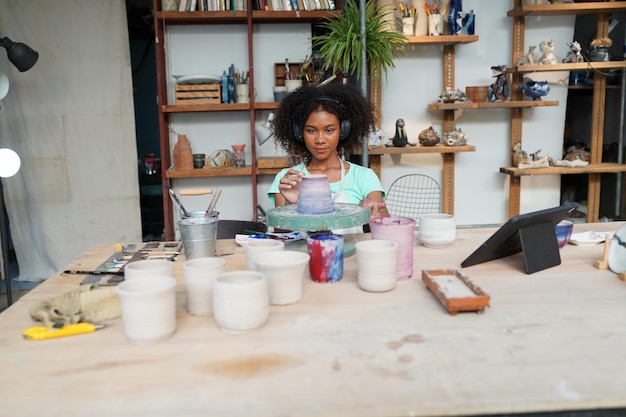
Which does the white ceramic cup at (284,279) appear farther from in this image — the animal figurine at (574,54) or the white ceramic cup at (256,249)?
the animal figurine at (574,54)

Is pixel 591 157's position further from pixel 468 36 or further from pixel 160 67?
pixel 160 67

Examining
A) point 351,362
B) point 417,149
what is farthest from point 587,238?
point 417,149

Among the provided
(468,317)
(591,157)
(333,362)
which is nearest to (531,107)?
(591,157)

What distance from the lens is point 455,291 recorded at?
1150mm

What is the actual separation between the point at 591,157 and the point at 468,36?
4.48 ft

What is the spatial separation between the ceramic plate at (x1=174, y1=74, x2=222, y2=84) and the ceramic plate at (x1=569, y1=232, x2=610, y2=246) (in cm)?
267

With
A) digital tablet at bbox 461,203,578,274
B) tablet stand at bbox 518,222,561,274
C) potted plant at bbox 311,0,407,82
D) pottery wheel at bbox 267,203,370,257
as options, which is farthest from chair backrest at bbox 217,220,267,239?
potted plant at bbox 311,0,407,82

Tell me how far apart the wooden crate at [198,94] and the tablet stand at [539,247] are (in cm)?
271

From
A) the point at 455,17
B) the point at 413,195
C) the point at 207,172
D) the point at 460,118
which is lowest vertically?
the point at 413,195

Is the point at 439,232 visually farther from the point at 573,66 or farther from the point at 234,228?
the point at 573,66

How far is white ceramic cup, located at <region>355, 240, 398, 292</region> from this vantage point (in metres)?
1.21

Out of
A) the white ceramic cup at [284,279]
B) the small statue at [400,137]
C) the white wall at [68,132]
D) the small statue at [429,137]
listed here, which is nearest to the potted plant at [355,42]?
the small statue at [400,137]

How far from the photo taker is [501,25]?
154 inches

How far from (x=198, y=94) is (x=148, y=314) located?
2.93m
